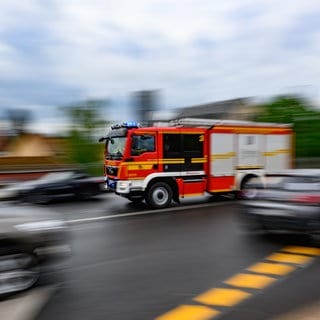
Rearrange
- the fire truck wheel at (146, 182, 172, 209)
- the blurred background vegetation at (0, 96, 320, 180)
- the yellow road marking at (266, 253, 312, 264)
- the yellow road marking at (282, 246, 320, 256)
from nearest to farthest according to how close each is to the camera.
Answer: the yellow road marking at (266, 253, 312, 264), the yellow road marking at (282, 246, 320, 256), the fire truck wheel at (146, 182, 172, 209), the blurred background vegetation at (0, 96, 320, 180)

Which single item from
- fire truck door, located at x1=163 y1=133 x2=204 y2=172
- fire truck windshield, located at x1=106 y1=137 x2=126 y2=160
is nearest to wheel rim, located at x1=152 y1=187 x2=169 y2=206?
fire truck door, located at x1=163 y1=133 x2=204 y2=172

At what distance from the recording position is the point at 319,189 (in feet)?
26.1

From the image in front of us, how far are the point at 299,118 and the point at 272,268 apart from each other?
77.7 feet

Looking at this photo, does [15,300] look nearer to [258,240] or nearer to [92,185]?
[258,240]

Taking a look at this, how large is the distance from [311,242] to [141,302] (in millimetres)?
4228

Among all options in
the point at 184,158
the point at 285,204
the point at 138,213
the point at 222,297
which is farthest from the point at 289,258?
the point at 184,158

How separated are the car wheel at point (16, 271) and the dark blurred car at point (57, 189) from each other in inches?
413

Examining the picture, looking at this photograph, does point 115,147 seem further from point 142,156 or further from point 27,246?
point 27,246

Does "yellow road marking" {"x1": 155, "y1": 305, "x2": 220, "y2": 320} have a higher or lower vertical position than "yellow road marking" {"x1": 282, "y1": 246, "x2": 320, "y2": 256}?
higher

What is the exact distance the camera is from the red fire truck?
44.3ft

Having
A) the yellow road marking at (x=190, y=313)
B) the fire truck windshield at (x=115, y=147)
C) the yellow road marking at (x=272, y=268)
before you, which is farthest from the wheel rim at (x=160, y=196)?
the yellow road marking at (x=190, y=313)

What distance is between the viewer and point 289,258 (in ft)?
23.4

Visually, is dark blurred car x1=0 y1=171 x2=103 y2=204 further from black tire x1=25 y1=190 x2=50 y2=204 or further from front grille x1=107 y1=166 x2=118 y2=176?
front grille x1=107 y1=166 x2=118 y2=176

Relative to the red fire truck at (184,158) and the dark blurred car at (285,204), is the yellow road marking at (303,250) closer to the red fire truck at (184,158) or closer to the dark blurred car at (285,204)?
the dark blurred car at (285,204)
